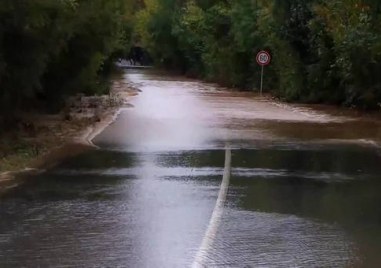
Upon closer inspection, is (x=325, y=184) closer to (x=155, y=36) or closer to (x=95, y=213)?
(x=95, y=213)

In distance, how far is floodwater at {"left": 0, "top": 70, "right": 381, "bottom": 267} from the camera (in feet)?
27.4

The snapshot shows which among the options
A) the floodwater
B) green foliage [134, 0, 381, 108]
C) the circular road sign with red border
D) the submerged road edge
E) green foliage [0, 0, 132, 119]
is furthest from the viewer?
the circular road sign with red border

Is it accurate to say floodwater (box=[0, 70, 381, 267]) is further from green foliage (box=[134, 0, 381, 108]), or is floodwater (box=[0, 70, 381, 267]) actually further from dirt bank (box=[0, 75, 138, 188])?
green foliage (box=[134, 0, 381, 108])

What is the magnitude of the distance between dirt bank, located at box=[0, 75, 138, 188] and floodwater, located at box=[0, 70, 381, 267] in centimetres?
53

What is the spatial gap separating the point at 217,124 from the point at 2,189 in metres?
13.1

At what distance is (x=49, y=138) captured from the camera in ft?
66.7

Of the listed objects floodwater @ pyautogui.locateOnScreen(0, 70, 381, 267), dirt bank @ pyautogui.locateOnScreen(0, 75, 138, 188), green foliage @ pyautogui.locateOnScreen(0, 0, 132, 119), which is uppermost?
green foliage @ pyautogui.locateOnScreen(0, 0, 132, 119)

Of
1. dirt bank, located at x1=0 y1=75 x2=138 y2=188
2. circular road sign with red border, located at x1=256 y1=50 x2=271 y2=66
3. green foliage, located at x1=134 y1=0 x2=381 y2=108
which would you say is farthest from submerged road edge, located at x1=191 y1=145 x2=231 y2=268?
circular road sign with red border, located at x1=256 y1=50 x2=271 y2=66

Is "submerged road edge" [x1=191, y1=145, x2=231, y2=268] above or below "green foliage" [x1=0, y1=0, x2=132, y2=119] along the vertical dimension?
below

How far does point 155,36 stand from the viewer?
292ft

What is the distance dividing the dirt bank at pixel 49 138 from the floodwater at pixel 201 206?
53cm

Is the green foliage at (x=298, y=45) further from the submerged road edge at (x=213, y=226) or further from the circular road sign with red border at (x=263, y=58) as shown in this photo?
the submerged road edge at (x=213, y=226)

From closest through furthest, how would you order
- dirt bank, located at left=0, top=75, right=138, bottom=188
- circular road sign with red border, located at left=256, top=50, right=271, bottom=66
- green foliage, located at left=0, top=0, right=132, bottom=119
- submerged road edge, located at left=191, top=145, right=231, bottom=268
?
submerged road edge, located at left=191, top=145, right=231, bottom=268, dirt bank, located at left=0, top=75, right=138, bottom=188, green foliage, located at left=0, top=0, right=132, bottom=119, circular road sign with red border, located at left=256, top=50, right=271, bottom=66

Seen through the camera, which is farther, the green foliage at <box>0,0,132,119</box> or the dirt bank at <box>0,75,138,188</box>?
the green foliage at <box>0,0,132,119</box>
